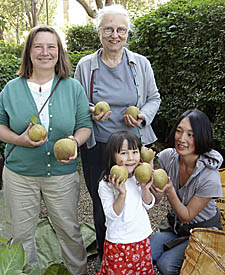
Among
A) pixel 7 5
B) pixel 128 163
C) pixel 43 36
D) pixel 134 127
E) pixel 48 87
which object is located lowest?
pixel 128 163

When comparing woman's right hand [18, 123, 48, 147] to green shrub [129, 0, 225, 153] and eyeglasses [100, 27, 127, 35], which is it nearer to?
eyeglasses [100, 27, 127, 35]

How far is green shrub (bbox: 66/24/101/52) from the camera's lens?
29.1ft

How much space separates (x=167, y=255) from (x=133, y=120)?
1091 millimetres

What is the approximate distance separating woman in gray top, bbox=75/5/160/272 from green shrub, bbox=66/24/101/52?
6.29m

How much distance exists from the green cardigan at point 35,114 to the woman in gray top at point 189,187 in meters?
0.84

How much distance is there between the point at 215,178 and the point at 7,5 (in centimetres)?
1959

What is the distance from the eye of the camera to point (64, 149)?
2244 mm

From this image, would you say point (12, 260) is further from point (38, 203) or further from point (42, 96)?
point (42, 96)

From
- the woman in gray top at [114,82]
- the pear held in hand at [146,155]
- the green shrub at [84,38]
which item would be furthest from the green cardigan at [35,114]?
the green shrub at [84,38]

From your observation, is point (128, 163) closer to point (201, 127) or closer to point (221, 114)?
point (201, 127)

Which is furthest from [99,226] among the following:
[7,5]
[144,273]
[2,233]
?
[7,5]

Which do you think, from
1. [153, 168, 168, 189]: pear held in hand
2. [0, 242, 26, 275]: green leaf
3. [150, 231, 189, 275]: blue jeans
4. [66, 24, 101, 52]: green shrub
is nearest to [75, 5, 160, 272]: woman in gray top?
[153, 168, 168, 189]: pear held in hand

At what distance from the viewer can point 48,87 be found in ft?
8.04

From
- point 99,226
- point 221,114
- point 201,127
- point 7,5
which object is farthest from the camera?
point 7,5
